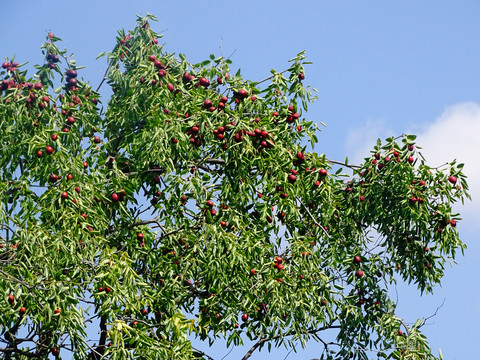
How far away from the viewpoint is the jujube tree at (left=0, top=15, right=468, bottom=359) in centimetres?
879

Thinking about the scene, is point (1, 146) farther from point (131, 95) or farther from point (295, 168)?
point (295, 168)

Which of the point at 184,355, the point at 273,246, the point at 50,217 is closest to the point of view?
the point at 184,355

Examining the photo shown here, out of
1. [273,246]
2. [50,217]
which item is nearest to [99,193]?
[50,217]

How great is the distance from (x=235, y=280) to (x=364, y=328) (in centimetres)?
229

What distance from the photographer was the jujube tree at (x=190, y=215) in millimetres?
8789

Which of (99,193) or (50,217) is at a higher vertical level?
(99,193)

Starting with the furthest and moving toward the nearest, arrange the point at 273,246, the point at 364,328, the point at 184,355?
the point at 364,328 → the point at 273,246 → the point at 184,355

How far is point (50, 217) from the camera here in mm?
9180

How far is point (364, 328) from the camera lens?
35.4 ft

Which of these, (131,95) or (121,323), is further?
(131,95)

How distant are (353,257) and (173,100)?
3363 millimetres

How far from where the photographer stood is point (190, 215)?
995cm

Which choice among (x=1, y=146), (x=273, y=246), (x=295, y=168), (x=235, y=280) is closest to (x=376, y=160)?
(x=295, y=168)

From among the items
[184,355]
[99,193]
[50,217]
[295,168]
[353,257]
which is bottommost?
[184,355]
